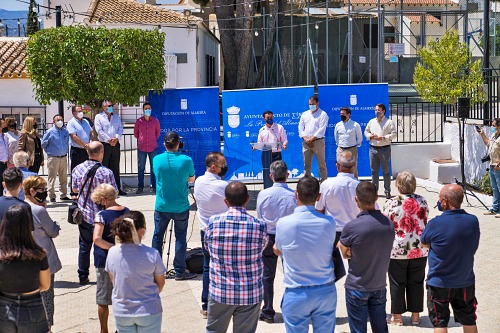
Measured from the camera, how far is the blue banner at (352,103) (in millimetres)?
16609

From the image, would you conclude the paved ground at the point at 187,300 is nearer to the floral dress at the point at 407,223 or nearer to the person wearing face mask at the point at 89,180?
the floral dress at the point at 407,223

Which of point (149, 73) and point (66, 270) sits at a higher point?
point (149, 73)

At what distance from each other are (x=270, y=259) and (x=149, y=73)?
9.33m

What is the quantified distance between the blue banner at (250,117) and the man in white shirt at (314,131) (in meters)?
0.45

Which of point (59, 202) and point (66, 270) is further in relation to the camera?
point (59, 202)

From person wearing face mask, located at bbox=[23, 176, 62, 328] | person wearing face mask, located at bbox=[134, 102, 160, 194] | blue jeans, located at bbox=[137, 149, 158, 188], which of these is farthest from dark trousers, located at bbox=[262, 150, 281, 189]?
person wearing face mask, located at bbox=[23, 176, 62, 328]

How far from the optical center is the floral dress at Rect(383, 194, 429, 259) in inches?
A: 305

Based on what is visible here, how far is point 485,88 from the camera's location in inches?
713

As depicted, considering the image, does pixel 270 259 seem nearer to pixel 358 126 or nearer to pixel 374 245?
pixel 374 245

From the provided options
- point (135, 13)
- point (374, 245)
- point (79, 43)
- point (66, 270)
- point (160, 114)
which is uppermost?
point (135, 13)

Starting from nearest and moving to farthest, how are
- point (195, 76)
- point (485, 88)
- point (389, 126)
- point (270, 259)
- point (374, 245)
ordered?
point (374, 245) → point (270, 259) → point (389, 126) → point (485, 88) → point (195, 76)

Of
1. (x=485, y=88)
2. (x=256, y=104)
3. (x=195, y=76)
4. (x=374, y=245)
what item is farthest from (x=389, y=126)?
(x=195, y=76)

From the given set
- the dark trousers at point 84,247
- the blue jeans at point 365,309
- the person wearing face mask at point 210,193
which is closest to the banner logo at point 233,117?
the dark trousers at point 84,247

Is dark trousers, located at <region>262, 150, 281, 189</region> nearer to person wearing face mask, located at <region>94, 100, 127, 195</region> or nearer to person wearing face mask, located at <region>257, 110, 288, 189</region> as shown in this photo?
person wearing face mask, located at <region>257, 110, 288, 189</region>
